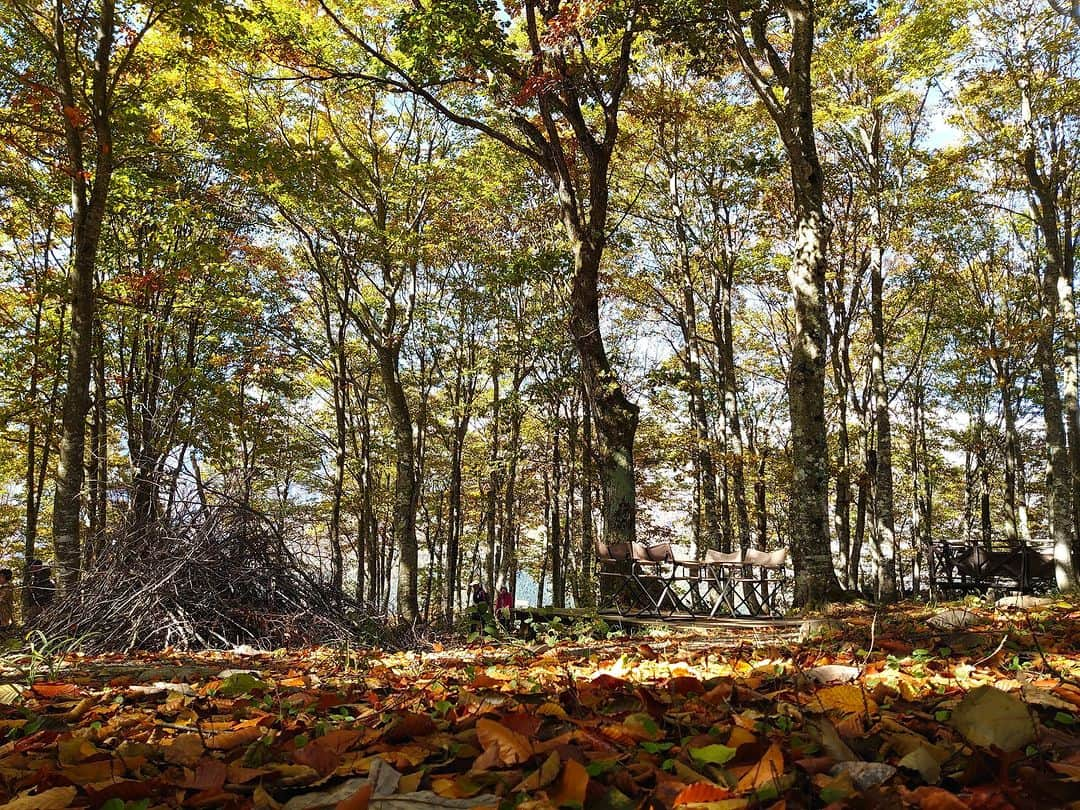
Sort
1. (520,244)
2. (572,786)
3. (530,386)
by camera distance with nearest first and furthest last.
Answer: (572,786) → (530,386) → (520,244)

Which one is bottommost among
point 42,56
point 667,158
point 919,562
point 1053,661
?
point 919,562

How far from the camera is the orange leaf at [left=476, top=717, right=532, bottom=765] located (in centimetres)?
147

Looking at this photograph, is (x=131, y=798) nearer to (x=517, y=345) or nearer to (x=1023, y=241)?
(x=517, y=345)

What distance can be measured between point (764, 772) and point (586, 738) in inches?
17.3

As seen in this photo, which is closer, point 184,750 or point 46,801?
point 46,801

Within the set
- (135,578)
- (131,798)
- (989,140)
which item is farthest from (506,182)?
(131,798)

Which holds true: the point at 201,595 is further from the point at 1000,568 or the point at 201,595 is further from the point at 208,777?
the point at 1000,568

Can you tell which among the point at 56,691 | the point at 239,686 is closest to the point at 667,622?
the point at 239,686

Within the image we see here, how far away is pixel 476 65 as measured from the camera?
9.27 m

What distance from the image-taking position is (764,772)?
1.33 meters

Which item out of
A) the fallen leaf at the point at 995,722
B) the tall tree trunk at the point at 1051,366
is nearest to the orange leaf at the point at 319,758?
the fallen leaf at the point at 995,722

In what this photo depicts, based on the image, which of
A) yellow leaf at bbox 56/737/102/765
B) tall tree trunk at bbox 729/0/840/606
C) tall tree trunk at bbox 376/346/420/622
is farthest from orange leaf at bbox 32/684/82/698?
tall tree trunk at bbox 376/346/420/622

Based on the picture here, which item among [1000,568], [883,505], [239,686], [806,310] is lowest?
[1000,568]

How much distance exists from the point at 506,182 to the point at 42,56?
30.5 feet
